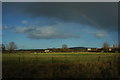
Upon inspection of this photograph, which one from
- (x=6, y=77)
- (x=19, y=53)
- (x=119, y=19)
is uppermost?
(x=119, y=19)

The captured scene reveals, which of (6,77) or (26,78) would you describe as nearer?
(26,78)

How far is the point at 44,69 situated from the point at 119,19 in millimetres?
3643

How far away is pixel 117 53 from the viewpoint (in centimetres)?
672

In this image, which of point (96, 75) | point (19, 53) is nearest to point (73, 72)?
point (96, 75)

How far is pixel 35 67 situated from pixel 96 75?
102 inches

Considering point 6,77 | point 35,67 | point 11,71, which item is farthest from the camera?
point 35,67

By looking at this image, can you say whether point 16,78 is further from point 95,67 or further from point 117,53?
point 117,53

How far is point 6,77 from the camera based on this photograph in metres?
5.20

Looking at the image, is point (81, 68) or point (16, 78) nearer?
point (16, 78)

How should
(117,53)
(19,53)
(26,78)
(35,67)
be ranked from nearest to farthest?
(26,78) → (35,67) → (117,53) → (19,53)

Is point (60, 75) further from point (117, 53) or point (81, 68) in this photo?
point (117, 53)

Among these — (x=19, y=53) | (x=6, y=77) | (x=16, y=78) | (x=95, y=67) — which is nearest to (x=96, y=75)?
(x=95, y=67)

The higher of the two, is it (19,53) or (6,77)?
(19,53)

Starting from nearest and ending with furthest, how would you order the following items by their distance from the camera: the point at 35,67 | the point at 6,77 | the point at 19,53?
1. the point at 6,77
2. the point at 35,67
3. the point at 19,53
